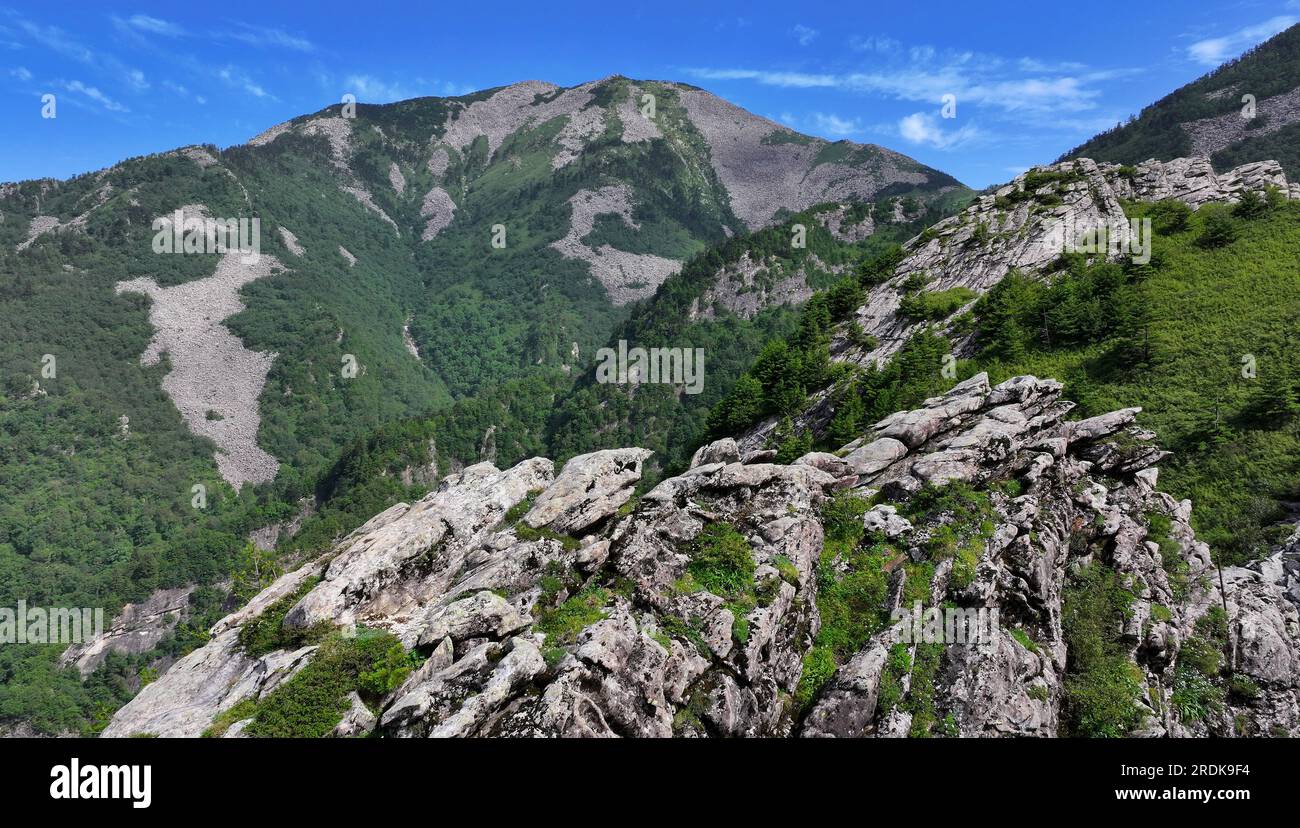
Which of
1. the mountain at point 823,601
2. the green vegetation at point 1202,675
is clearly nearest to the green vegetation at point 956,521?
the mountain at point 823,601

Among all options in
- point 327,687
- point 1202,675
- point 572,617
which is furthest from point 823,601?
point 1202,675

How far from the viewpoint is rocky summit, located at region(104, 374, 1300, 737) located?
1898 centimetres

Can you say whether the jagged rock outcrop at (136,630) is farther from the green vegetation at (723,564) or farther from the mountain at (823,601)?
the green vegetation at (723,564)

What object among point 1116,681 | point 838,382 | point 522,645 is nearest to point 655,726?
point 522,645

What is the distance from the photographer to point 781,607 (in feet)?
74.6

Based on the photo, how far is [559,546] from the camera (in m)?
27.8

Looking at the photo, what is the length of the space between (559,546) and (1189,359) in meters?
60.7

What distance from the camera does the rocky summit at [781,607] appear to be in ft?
62.3

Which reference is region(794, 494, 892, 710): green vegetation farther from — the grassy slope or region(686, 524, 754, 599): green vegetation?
the grassy slope

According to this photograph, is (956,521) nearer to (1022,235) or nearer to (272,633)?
(272,633)

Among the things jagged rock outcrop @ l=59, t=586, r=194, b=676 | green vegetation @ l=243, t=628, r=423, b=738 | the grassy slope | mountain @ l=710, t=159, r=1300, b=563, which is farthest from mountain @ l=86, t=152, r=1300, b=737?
jagged rock outcrop @ l=59, t=586, r=194, b=676
